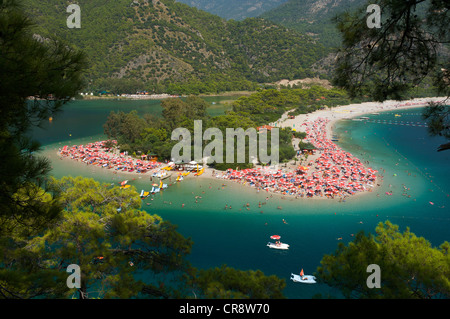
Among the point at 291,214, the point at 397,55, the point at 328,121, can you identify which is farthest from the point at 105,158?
the point at 328,121

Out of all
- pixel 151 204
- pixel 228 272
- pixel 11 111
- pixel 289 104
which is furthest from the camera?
pixel 289 104

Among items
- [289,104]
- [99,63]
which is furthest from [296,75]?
[99,63]

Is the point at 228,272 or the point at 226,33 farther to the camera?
the point at 226,33

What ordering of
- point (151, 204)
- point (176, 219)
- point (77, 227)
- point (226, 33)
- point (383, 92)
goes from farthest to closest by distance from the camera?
point (226, 33)
point (151, 204)
point (176, 219)
point (77, 227)
point (383, 92)

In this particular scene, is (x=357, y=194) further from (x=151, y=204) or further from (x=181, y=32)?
(x=181, y=32)

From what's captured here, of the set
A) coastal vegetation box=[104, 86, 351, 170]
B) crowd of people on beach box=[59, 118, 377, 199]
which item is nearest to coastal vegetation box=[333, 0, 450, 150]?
crowd of people on beach box=[59, 118, 377, 199]

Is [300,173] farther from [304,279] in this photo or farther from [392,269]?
[392,269]

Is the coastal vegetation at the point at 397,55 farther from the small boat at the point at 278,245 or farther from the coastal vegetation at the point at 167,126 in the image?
the coastal vegetation at the point at 167,126
